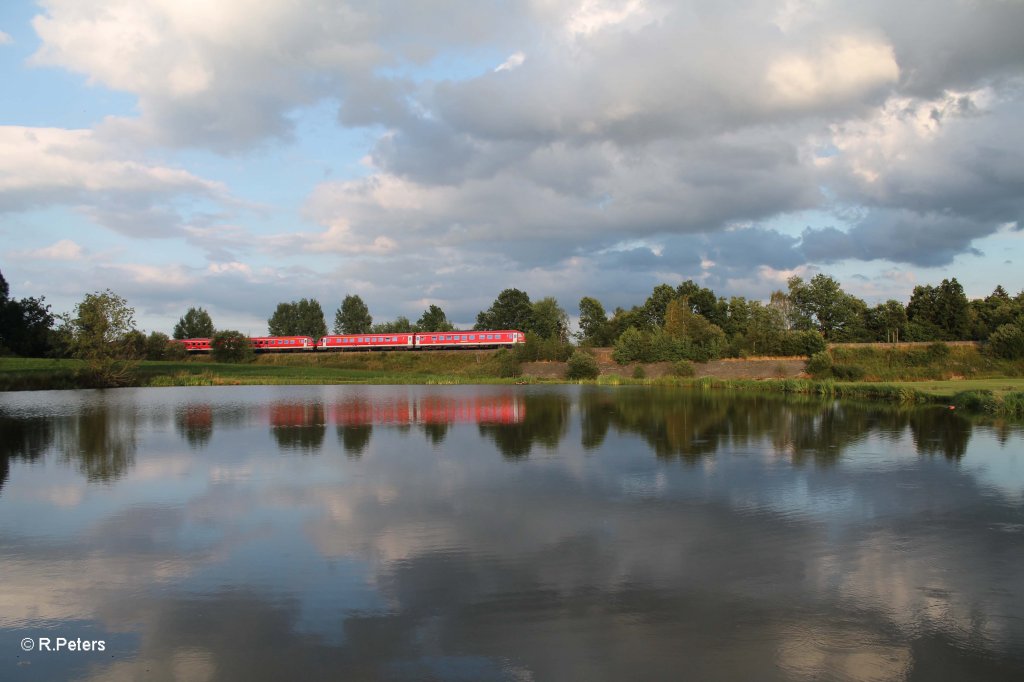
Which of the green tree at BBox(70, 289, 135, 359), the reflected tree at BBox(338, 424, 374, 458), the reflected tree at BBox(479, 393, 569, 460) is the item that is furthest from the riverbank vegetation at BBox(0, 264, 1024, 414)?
the reflected tree at BBox(338, 424, 374, 458)

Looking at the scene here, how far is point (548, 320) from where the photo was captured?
4392 inches

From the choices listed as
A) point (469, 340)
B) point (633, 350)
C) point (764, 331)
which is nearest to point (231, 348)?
point (469, 340)

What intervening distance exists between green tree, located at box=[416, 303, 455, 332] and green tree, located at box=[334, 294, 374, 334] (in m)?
12.3

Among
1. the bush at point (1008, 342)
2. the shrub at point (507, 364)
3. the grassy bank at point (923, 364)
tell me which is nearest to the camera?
the grassy bank at point (923, 364)

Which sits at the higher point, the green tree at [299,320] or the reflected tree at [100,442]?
the green tree at [299,320]

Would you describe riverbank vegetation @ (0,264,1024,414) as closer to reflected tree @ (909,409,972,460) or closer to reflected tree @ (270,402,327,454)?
reflected tree @ (909,409,972,460)

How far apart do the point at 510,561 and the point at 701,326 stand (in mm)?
76221

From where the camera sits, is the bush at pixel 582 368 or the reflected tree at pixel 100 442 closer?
the reflected tree at pixel 100 442

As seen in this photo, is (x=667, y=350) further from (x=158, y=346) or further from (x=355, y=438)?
(x=158, y=346)

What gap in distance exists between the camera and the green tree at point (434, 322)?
129m

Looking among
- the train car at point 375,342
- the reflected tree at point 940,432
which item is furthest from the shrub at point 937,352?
the train car at point 375,342

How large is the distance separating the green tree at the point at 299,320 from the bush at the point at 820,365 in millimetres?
98980

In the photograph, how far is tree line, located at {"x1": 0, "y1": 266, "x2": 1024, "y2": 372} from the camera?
53156 millimetres

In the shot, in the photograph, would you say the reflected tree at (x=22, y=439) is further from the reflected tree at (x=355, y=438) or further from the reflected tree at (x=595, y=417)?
the reflected tree at (x=595, y=417)
